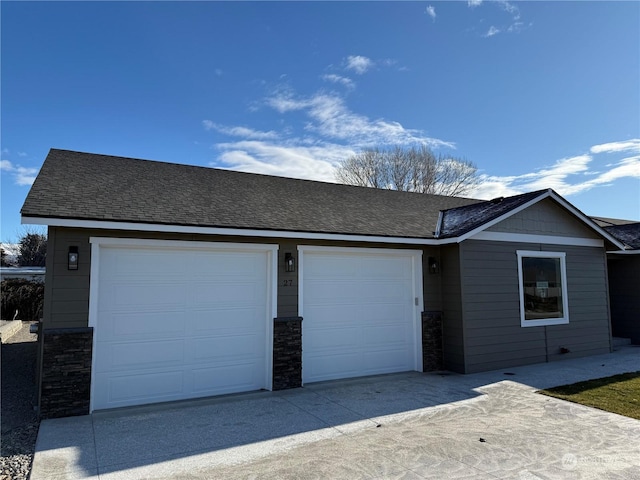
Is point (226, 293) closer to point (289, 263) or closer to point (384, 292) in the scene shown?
point (289, 263)

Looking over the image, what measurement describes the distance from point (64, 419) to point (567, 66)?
1318 cm

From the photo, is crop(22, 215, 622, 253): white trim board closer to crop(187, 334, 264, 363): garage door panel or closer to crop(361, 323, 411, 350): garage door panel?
crop(187, 334, 264, 363): garage door panel

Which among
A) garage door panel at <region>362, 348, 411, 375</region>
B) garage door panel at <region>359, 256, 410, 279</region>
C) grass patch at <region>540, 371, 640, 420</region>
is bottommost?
grass patch at <region>540, 371, 640, 420</region>

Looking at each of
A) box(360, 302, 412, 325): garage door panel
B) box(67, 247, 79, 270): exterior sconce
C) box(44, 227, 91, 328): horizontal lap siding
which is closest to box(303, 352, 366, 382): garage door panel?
box(360, 302, 412, 325): garage door panel

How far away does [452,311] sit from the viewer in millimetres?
8250

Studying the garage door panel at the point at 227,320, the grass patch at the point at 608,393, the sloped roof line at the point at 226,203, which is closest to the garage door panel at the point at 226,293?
the garage door panel at the point at 227,320

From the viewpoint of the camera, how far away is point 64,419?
526 centimetres

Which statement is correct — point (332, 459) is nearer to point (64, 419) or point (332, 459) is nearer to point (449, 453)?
point (449, 453)

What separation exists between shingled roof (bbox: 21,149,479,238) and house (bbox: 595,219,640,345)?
19.1ft

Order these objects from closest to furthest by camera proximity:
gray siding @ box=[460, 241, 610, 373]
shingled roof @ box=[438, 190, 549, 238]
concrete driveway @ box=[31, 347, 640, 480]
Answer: concrete driveway @ box=[31, 347, 640, 480], gray siding @ box=[460, 241, 610, 373], shingled roof @ box=[438, 190, 549, 238]

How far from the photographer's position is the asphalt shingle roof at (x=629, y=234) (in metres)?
11.2

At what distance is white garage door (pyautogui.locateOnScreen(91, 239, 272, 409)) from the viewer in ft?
19.2

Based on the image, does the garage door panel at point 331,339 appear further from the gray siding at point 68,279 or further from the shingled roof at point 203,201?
the gray siding at point 68,279

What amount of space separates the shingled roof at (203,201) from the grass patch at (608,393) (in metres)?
3.67
